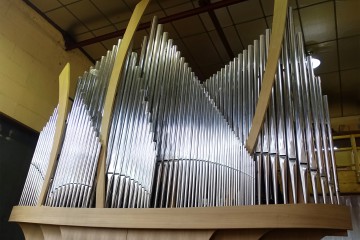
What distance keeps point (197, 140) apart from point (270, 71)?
693mm

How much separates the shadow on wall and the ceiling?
153 cm

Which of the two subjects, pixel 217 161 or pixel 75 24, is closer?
pixel 217 161

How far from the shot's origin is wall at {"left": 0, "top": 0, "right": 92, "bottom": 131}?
12.2 ft

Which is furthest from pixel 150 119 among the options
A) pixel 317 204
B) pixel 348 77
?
pixel 348 77

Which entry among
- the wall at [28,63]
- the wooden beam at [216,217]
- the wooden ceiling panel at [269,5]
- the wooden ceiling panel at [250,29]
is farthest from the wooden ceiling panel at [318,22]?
the wall at [28,63]

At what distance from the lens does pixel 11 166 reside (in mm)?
3654

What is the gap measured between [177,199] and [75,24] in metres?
3.11

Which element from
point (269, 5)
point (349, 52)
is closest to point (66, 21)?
point (269, 5)

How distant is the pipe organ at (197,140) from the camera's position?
6.56 ft

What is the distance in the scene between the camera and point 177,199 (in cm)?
216

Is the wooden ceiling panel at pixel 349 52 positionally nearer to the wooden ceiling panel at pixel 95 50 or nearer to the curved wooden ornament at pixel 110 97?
the curved wooden ornament at pixel 110 97

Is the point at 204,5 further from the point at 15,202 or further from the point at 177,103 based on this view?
the point at 15,202

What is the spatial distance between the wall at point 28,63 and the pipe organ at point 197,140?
0.97 meters

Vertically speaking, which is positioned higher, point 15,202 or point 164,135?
point 164,135
